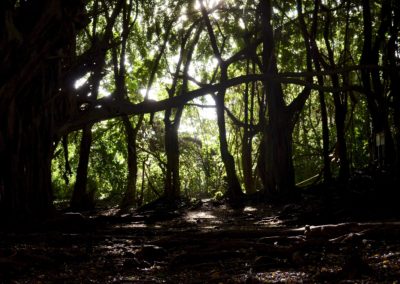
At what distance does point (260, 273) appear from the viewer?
277 cm

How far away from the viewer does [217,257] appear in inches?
131

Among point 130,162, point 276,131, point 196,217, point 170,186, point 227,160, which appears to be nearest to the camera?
point 196,217

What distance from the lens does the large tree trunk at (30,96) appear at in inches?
199

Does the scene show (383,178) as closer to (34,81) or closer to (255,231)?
(255,231)

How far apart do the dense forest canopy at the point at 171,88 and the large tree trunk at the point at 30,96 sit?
12 mm

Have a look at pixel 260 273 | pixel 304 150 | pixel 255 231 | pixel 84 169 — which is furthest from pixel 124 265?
pixel 304 150

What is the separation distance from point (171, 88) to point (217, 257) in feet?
24.0

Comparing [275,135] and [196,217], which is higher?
[275,135]

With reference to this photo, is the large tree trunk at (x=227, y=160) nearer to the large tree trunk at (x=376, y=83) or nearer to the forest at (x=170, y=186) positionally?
the forest at (x=170, y=186)

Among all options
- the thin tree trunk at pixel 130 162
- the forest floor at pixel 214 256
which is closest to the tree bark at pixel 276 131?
the thin tree trunk at pixel 130 162

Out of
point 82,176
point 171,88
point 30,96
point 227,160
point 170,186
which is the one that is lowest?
point 170,186

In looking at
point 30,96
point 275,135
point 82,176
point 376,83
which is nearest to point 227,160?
point 275,135

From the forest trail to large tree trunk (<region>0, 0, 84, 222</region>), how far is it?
1084mm

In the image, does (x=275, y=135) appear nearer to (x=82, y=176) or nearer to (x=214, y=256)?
(x=82, y=176)
